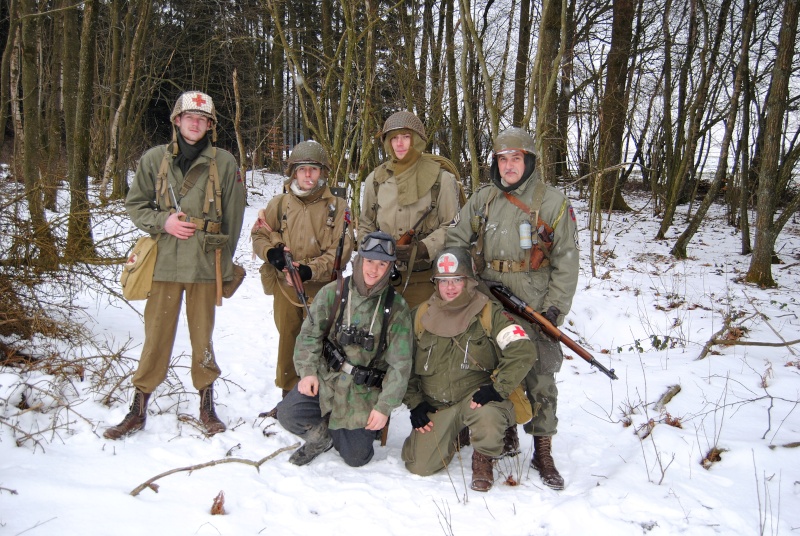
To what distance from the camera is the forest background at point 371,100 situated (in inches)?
187

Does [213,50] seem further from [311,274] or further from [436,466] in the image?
[436,466]

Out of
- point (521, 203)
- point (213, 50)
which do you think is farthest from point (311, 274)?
point (213, 50)

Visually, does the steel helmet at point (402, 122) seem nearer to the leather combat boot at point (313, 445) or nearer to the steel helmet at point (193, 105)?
the steel helmet at point (193, 105)

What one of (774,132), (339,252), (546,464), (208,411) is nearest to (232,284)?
(339,252)

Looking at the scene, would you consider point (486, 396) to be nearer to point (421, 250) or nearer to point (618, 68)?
point (421, 250)

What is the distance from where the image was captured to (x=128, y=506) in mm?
2580

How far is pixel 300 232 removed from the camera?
3811 millimetres

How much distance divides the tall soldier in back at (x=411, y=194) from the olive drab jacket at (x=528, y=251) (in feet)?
1.16

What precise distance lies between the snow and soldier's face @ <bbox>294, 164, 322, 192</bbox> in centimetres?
177

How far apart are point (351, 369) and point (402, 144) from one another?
66.1 inches

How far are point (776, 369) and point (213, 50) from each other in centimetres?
1884

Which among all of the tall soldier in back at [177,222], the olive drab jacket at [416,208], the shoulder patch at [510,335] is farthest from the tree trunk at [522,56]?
the tall soldier in back at [177,222]

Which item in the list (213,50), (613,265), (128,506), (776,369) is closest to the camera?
(128,506)

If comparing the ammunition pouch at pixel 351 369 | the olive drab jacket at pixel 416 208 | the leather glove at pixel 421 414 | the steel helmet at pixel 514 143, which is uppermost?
the steel helmet at pixel 514 143
